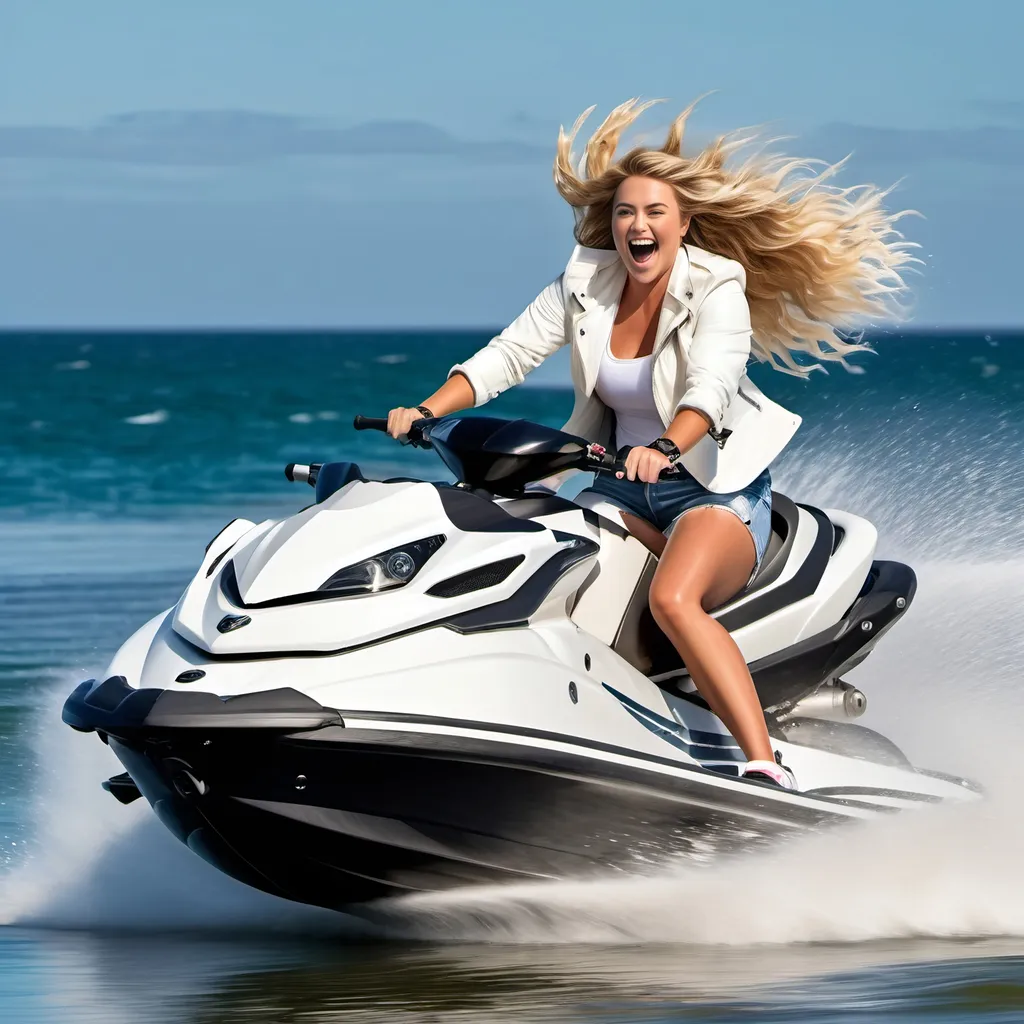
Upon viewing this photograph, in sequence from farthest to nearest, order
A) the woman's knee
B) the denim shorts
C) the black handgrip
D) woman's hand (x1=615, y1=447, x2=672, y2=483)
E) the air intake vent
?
the denim shorts, the black handgrip, the woman's knee, woman's hand (x1=615, y1=447, x2=672, y2=483), the air intake vent

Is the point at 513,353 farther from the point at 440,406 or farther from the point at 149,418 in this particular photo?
the point at 149,418

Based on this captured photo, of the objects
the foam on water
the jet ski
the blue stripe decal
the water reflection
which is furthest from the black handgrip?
the water reflection

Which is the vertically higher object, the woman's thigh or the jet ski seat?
the woman's thigh

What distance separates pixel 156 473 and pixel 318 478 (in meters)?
18.5

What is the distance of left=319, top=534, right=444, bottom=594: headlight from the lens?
4191mm

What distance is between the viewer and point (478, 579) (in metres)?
4.28

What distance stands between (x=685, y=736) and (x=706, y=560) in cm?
45

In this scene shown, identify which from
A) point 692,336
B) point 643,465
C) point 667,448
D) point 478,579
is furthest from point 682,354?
point 478,579

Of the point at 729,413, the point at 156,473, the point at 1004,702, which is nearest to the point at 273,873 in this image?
the point at 729,413

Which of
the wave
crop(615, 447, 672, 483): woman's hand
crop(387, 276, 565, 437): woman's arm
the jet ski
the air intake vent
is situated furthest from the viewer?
the wave

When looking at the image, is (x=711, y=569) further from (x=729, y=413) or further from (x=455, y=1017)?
(x=455, y=1017)

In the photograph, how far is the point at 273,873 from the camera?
4418 millimetres

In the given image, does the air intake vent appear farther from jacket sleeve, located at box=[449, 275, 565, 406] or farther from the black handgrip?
jacket sleeve, located at box=[449, 275, 565, 406]

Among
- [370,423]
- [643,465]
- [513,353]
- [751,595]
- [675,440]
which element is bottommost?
[751,595]
